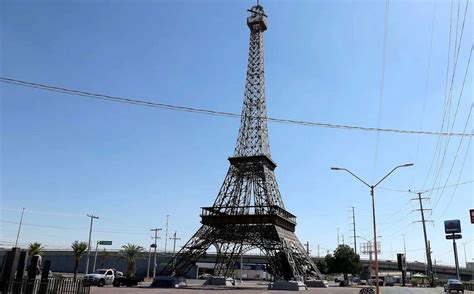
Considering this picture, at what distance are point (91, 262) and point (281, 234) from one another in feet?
290

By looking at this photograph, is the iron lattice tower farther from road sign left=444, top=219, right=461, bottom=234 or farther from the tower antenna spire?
road sign left=444, top=219, right=461, bottom=234

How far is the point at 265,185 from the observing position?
69750mm

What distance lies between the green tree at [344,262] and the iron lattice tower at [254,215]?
29.5 metres

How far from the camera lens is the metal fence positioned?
1808 cm

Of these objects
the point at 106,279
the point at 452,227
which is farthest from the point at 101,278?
the point at 452,227

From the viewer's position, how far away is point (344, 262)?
100750 mm

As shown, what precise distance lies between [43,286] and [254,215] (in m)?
46.7

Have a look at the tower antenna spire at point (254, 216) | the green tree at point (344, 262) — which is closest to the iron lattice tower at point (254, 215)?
the tower antenna spire at point (254, 216)

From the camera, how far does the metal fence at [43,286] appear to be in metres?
18.1

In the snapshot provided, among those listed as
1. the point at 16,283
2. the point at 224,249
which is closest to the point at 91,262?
the point at 224,249

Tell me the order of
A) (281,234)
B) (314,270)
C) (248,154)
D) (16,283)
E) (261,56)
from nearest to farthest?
(16,283), (281,234), (314,270), (248,154), (261,56)

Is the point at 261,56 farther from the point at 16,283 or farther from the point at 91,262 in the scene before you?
the point at 91,262

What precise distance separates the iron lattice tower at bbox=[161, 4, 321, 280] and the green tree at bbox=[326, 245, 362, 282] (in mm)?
29501

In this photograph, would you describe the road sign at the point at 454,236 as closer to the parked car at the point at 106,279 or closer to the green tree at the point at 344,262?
the green tree at the point at 344,262
